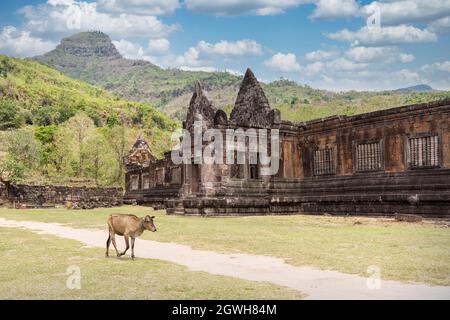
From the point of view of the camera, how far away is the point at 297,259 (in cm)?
992

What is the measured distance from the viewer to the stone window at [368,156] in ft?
78.2

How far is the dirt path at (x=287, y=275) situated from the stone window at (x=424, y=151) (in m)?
13.2

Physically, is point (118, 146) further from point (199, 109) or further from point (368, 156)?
point (368, 156)

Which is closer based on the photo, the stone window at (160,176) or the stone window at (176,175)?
the stone window at (176,175)

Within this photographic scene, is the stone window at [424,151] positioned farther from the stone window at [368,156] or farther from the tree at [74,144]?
the tree at [74,144]

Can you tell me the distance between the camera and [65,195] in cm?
5147

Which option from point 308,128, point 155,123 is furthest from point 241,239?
point 155,123

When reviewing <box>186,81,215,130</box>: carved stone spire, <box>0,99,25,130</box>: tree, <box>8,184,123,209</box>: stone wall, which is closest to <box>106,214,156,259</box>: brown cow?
<box>186,81,215,130</box>: carved stone spire

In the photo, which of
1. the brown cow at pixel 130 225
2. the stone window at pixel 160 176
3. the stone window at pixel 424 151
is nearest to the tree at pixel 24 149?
the stone window at pixel 160 176

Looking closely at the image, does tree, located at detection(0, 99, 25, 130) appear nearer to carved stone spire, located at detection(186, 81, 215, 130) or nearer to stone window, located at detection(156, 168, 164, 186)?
stone window, located at detection(156, 168, 164, 186)

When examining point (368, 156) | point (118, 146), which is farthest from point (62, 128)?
point (368, 156)

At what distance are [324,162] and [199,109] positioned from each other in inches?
319

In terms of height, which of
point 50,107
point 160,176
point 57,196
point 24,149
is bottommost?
point 57,196

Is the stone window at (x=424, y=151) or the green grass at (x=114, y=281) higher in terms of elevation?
the stone window at (x=424, y=151)
